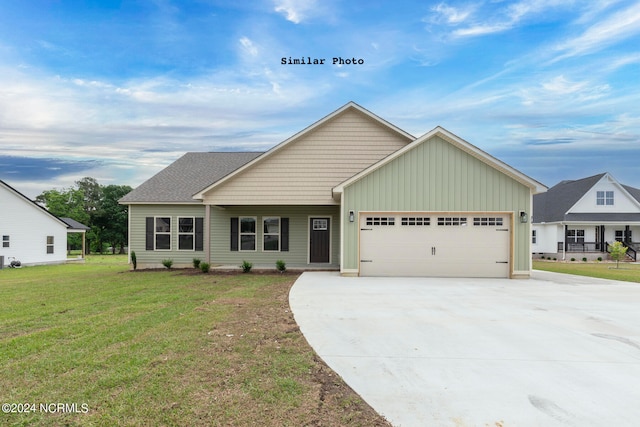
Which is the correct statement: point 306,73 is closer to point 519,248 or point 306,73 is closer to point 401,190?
point 401,190

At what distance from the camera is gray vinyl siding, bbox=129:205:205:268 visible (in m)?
17.3

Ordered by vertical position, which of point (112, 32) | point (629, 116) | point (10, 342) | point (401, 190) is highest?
point (112, 32)

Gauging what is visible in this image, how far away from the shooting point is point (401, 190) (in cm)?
1312

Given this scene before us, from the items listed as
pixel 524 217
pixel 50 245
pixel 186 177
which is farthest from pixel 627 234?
pixel 50 245

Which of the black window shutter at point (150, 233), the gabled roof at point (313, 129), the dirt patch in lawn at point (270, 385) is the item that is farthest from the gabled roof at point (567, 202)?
the dirt patch in lawn at point (270, 385)

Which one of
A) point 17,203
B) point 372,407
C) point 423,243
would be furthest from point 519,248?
point 17,203

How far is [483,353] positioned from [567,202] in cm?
2952

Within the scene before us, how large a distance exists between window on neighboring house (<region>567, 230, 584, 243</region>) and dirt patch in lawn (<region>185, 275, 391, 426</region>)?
29.1 m

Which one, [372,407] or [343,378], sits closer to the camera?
[372,407]

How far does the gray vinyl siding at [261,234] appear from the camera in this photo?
16.9 m

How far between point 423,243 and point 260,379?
34.3 ft

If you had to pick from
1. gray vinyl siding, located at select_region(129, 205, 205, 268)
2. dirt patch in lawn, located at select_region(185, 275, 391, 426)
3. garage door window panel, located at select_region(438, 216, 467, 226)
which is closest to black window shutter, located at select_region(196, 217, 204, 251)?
gray vinyl siding, located at select_region(129, 205, 205, 268)

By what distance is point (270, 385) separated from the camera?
3.74 metres

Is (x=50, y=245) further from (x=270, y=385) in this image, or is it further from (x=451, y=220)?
(x=270, y=385)
